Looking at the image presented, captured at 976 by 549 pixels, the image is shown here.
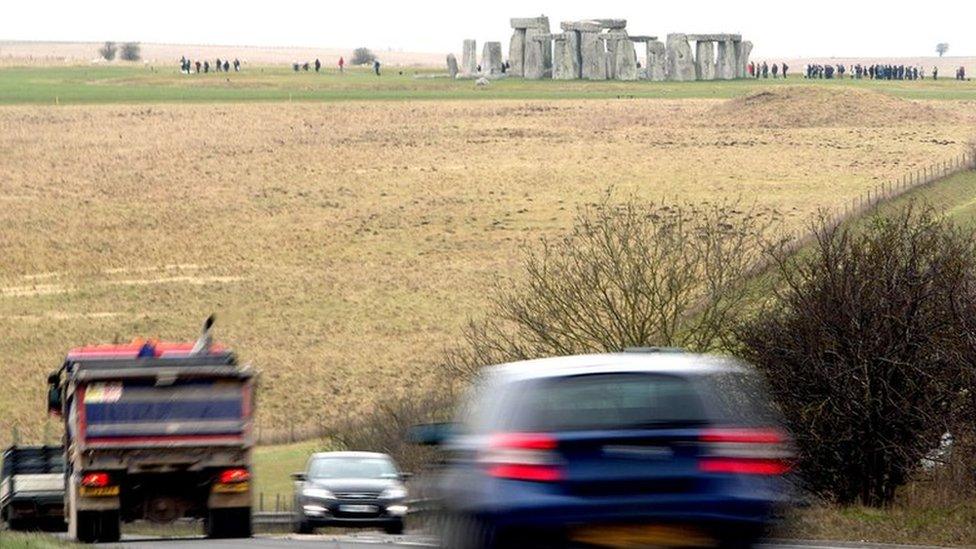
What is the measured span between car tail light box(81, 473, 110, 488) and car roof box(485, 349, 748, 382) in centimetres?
990

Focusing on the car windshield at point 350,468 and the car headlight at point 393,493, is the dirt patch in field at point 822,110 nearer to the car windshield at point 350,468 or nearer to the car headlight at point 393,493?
the car windshield at point 350,468

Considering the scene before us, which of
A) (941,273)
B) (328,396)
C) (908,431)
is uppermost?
(941,273)

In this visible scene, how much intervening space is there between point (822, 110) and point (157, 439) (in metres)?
110

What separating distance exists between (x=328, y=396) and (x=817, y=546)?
1527 inches

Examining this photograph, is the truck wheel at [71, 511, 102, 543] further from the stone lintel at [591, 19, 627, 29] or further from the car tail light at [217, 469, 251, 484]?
the stone lintel at [591, 19, 627, 29]

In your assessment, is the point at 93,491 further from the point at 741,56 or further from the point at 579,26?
the point at 741,56

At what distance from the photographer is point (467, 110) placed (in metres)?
136

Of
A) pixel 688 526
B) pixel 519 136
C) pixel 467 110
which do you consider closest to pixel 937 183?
pixel 519 136

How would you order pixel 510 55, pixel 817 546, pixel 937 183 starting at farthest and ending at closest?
1. pixel 510 55
2. pixel 937 183
3. pixel 817 546

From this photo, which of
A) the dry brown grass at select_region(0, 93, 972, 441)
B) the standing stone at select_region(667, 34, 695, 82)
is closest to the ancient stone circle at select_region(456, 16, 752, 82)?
the standing stone at select_region(667, 34, 695, 82)

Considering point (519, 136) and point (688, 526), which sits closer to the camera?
point (688, 526)

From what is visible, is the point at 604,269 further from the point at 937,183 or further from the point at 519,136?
the point at 519,136

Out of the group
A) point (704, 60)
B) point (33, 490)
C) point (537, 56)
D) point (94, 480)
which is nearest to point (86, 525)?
Result: point (94, 480)

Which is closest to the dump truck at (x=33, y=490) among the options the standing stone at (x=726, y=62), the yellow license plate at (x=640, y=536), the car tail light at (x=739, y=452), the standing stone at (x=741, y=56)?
the yellow license plate at (x=640, y=536)
